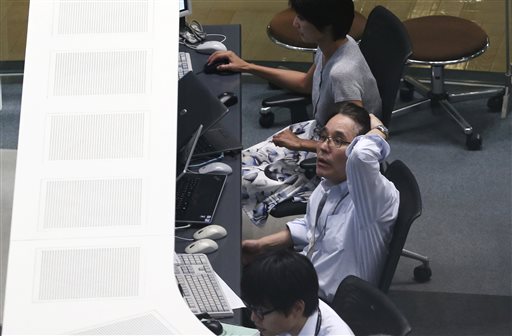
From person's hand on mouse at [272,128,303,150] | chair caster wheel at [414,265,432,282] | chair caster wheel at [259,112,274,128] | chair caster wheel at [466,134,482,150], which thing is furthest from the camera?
chair caster wheel at [259,112,274,128]

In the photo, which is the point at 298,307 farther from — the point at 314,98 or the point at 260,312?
the point at 314,98

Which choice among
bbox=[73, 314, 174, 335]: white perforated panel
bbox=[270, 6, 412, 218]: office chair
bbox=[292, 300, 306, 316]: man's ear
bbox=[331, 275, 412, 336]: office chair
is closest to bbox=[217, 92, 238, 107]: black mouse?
bbox=[270, 6, 412, 218]: office chair

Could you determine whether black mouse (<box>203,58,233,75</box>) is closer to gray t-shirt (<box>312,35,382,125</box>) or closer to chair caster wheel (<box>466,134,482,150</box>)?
gray t-shirt (<box>312,35,382,125</box>)

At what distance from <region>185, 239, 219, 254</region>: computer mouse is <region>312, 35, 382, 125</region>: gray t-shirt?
91 centimetres

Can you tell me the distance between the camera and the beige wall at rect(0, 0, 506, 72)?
5.73m

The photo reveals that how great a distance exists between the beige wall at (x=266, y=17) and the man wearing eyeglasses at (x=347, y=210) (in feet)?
7.10

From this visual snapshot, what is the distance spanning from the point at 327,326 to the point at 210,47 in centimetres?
201

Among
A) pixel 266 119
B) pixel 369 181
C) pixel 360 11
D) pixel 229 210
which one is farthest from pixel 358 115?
pixel 360 11

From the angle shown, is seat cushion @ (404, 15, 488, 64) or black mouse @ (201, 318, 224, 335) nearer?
black mouse @ (201, 318, 224, 335)

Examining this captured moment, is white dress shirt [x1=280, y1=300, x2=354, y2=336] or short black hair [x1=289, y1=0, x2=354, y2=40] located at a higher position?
short black hair [x1=289, y1=0, x2=354, y2=40]

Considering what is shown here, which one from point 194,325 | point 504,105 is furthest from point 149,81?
point 504,105

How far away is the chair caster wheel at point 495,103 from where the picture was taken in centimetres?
555

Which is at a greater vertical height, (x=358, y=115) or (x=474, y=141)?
(x=358, y=115)

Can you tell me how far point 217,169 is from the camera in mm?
3822
